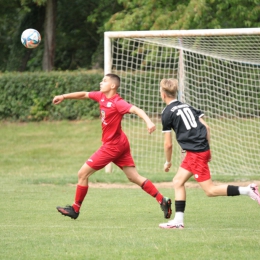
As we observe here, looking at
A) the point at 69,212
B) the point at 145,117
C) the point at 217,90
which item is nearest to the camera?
the point at 145,117

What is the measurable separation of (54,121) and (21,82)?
6.07 feet

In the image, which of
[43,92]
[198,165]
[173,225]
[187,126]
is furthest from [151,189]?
[43,92]

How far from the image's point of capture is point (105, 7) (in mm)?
29438

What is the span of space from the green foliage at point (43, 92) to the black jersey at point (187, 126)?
15501mm

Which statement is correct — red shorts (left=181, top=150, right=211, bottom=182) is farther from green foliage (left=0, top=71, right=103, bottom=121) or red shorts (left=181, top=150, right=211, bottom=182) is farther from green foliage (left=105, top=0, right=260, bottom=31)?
green foliage (left=0, top=71, right=103, bottom=121)

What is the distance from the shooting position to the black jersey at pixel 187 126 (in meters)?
7.70

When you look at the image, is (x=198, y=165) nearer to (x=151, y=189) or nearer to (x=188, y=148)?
(x=188, y=148)

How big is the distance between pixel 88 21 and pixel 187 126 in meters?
22.8

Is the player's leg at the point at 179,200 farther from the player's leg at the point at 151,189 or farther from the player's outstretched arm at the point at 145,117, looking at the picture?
the player's leg at the point at 151,189

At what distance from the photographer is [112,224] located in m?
8.11

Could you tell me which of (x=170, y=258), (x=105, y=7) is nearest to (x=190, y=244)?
(x=170, y=258)

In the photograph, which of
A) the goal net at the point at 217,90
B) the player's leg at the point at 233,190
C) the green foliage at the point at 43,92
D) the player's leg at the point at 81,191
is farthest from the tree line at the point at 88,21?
the player's leg at the point at 233,190

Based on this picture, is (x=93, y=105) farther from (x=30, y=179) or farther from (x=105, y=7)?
(x=30, y=179)

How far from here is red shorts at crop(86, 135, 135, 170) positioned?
873 centimetres
